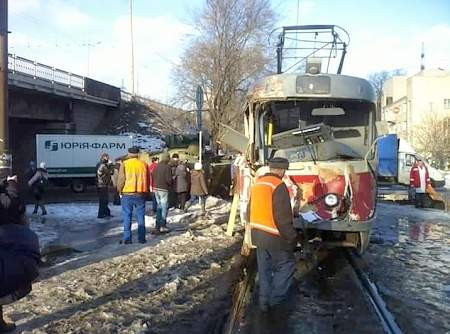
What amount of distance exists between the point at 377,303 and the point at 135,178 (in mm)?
5251

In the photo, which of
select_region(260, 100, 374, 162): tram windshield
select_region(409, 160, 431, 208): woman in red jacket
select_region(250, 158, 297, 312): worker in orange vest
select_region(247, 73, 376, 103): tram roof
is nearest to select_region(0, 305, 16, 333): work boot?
select_region(250, 158, 297, 312): worker in orange vest

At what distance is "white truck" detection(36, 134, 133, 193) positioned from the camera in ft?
103

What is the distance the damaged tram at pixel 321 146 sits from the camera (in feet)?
29.2

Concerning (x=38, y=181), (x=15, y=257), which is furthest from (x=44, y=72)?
(x=15, y=257)

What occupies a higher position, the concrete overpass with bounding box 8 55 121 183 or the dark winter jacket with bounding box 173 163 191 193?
the concrete overpass with bounding box 8 55 121 183

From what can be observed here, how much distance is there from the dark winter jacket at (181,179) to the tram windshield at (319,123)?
7247 millimetres

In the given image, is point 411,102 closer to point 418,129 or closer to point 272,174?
point 418,129

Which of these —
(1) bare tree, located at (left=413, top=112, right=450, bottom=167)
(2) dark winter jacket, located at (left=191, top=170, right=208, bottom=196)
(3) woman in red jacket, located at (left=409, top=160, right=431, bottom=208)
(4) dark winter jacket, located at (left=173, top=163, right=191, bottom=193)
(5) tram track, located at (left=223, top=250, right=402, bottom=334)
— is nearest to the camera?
(5) tram track, located at (left=223, top=250, right=402, bottom=334)

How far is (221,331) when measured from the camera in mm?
6230

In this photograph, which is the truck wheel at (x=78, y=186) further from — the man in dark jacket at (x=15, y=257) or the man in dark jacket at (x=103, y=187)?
the man in dark jacket at (x=15, y=257)

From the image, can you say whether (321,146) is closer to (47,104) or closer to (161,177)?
(161,177)

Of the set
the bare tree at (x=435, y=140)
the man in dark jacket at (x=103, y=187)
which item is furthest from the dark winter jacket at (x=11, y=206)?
the bare tree at (x=435, y=140)

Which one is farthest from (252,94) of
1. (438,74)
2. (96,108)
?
(438,74)

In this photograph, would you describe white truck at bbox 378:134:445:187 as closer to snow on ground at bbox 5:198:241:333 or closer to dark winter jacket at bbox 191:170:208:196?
dark winter jacket at bbox 191:170:208:196
